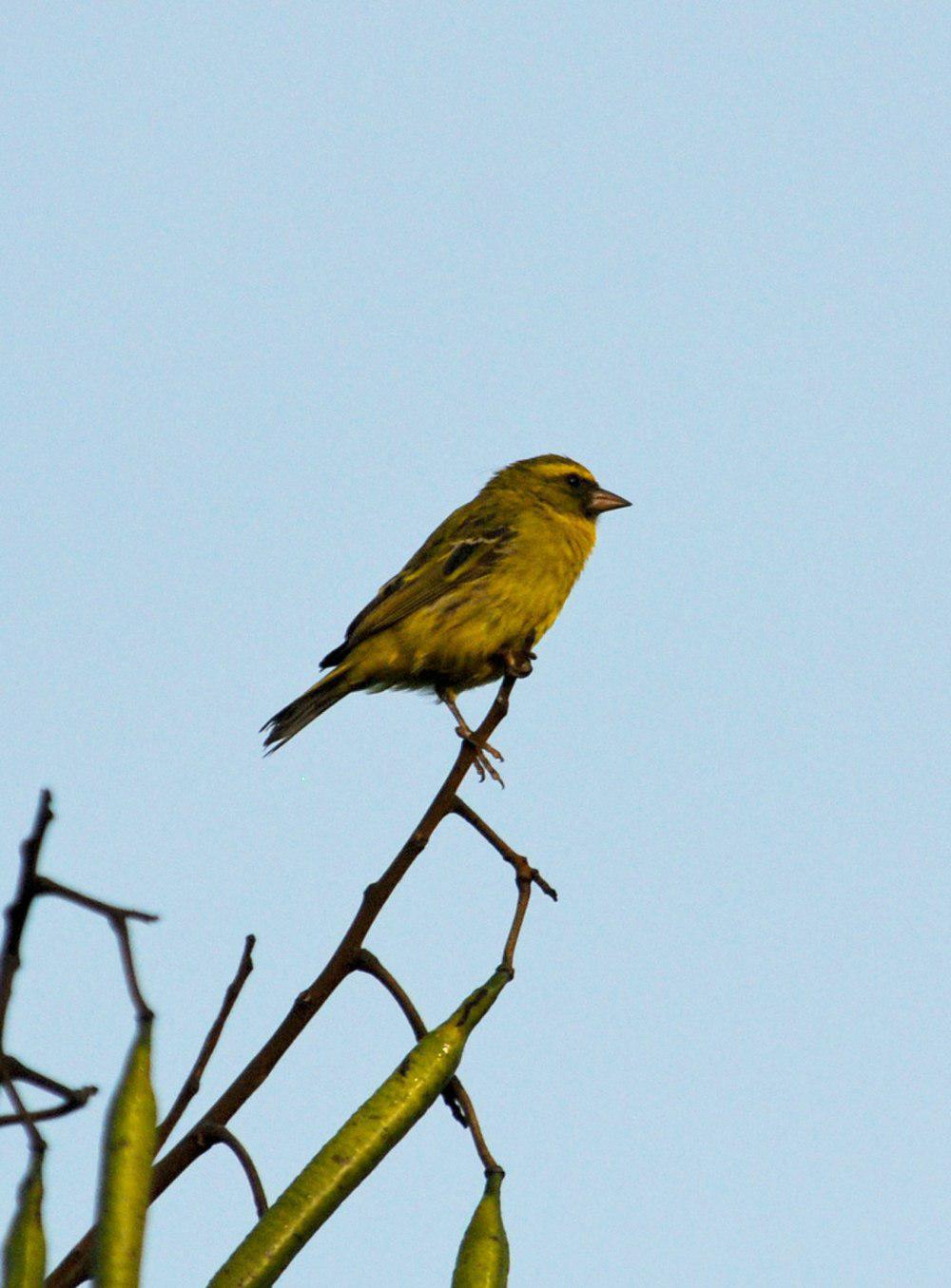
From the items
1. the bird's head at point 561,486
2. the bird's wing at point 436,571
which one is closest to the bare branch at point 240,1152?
the bird's wing at point 436,571

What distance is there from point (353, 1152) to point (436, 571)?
19.4 feet

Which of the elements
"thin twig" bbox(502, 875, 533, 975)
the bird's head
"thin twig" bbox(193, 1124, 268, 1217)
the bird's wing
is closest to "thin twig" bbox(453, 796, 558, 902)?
"thin twig" bbox(502, 875, 533, 975)

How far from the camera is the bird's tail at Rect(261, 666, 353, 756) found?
8.23 meters

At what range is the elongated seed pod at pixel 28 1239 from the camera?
7.17ft

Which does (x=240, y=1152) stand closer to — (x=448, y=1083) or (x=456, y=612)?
(x=448, y=1083)

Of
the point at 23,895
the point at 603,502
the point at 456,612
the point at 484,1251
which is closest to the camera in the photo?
the point at 23,895

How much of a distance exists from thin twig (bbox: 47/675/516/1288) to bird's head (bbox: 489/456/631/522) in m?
6.48

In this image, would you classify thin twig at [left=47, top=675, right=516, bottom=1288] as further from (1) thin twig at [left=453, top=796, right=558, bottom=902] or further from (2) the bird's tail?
(2) the bird's tail

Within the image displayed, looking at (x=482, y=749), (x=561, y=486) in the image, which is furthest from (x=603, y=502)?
(x=482, y=749)

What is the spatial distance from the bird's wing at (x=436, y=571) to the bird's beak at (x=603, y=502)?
76 centimetres

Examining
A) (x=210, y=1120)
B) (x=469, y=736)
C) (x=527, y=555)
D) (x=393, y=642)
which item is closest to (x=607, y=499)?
(x=527, y=555)

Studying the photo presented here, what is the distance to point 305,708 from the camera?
27.1 ft

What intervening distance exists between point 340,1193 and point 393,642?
18.2 ft

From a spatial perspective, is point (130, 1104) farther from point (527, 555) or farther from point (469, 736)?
point (527, 555)
